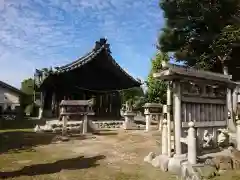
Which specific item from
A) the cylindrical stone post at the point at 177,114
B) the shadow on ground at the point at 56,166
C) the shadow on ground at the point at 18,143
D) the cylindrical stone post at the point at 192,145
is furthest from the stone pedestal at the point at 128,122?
the cylindrical stone post at the point at 192,145

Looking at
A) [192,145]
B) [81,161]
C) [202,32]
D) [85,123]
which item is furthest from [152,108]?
[192,145]

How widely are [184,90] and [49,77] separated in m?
19.5

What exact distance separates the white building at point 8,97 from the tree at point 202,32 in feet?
75.7

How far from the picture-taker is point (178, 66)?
883 cm

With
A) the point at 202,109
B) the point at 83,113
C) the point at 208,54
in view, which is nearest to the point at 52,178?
the point at 202,109

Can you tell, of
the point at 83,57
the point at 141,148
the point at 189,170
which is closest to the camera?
the point at 189,170

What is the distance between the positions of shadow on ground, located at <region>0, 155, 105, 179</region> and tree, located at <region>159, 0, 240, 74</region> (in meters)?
13.7

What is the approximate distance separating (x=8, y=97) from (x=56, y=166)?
31.9m

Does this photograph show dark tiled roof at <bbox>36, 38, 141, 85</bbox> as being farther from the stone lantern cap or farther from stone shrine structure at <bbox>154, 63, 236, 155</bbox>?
stone shrine structure at <bbox>154, 63, 236, 155</bbox>

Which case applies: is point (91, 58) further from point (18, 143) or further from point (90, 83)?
point (18, 143)

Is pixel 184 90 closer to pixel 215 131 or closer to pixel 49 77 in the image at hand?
pixel 215 131

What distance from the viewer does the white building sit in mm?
38094

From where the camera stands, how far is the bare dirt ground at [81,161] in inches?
325

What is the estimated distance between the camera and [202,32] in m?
22.7
